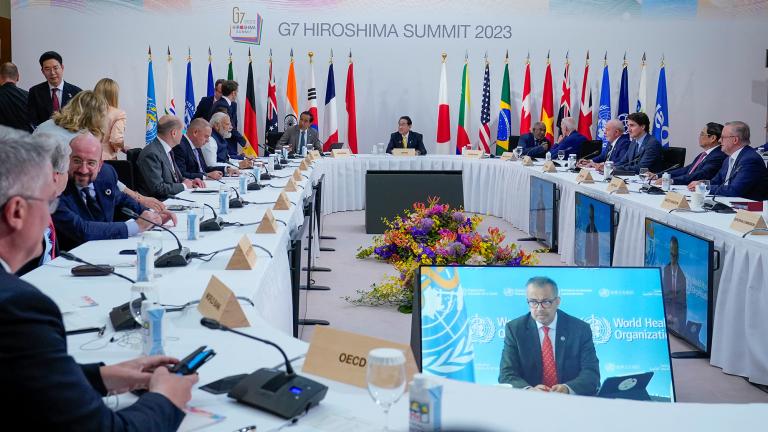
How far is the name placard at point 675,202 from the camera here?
4605 mm

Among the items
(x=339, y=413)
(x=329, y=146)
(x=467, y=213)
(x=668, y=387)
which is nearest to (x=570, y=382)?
(x=668, y=387)

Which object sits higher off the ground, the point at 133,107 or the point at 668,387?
the point at 133,107

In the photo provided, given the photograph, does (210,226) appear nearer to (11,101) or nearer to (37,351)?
(37,351)

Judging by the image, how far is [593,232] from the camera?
19.0 ft

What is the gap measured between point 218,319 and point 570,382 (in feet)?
3.24

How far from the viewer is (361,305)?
519cm

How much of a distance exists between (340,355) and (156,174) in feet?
14.2

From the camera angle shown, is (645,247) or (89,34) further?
(89,34)

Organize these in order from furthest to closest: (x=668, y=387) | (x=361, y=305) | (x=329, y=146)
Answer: (x=329, y=146)
(x=361, y=305)
(x=668, y=387)

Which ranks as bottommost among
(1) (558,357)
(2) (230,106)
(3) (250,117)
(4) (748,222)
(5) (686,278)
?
(5) (686,278)

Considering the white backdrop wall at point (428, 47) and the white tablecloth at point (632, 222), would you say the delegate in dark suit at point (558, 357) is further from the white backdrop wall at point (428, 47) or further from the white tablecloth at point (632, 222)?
the white backdrop wall at point (428, 47)

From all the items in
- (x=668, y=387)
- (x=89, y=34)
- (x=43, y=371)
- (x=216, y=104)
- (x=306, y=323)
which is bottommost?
(x=306, y=323)

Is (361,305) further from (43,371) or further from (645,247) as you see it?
(43,371)

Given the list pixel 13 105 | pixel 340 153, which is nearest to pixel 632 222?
pixel 340 153
